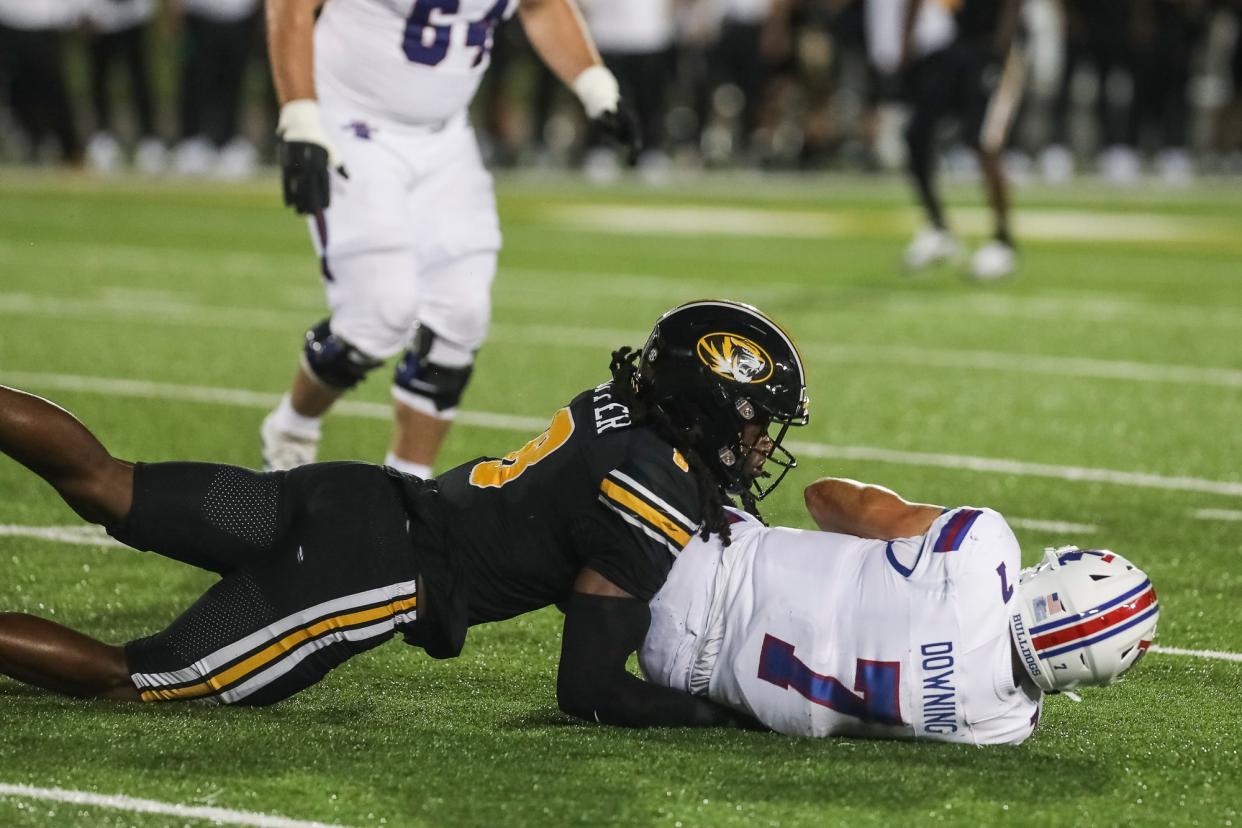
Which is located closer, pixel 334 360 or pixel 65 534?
pixel 65 534

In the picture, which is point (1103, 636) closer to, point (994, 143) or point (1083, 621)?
point (1083, 621)

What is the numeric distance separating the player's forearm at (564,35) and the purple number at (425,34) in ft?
1.25

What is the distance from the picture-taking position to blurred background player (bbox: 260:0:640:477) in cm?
547

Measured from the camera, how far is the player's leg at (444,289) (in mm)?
5641

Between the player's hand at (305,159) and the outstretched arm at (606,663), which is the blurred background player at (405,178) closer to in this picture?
the player's hand at (305,159)

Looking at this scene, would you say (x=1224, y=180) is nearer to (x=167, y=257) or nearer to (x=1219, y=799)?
(x=167, y=257)

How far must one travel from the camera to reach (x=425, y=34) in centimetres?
559

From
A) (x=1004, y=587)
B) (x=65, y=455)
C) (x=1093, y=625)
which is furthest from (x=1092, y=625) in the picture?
(x=65, y=455)

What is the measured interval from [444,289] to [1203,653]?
88.3 inches

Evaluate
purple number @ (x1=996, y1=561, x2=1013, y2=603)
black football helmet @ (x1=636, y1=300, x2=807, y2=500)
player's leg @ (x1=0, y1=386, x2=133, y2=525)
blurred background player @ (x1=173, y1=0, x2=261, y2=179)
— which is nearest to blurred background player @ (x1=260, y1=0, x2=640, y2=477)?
player's leg @ (x1=0, y1=386, x2=133, y2=525)

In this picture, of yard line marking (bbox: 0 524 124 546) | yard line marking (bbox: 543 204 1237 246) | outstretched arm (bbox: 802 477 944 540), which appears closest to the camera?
outstretched arm (bbox: 802 477 944 540)

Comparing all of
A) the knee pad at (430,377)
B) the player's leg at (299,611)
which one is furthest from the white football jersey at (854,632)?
the knee pad at (430,377)

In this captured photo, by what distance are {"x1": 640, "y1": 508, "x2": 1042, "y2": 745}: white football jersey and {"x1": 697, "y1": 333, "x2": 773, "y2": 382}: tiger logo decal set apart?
12.1 inches

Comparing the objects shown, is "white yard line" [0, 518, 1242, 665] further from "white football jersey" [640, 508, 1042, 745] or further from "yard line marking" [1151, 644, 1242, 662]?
"white football jersey" [640, 508, 1042, 745]
